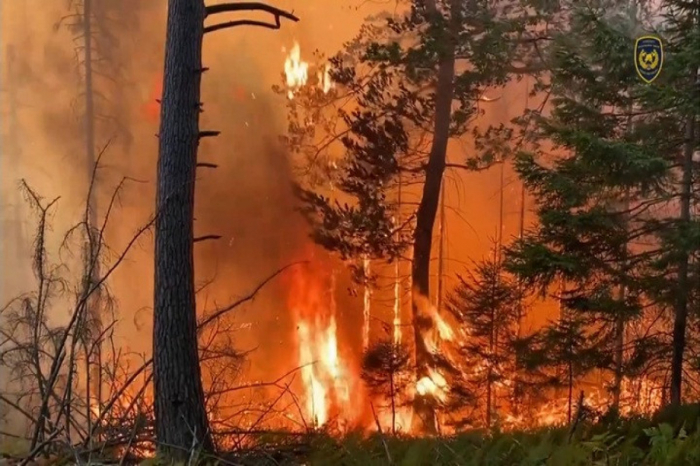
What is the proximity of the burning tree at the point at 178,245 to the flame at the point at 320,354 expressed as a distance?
234 cm

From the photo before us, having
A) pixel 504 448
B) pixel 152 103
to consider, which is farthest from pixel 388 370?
pixel 152 103

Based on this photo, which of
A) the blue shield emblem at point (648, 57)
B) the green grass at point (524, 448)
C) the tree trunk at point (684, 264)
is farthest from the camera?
the blue shield emblem at point (648, 57)

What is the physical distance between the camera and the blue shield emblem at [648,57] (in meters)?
5.46

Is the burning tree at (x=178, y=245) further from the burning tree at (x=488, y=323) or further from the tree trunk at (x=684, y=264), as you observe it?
the tree trunk at (x=684, y=264)

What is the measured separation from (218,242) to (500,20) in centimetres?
386

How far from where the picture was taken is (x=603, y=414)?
241 inches

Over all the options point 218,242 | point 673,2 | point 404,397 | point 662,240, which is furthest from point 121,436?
point 673,2

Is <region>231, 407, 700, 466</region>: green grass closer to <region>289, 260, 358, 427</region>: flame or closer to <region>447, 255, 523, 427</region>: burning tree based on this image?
<region>289, 260, 358, 427</region>: flame

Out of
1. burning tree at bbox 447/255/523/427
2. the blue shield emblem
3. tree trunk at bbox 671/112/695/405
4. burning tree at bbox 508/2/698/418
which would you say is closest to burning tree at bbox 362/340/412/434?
burning tree at bbox 447/255/523/427

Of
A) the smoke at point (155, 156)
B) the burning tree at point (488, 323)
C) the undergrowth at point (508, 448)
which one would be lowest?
the undergrowth at point (508, 448)

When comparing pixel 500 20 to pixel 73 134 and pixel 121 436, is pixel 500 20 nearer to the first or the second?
pixel 73 134

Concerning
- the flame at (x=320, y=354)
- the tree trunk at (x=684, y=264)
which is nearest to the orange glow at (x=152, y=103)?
the flame at (x=320, y=354)

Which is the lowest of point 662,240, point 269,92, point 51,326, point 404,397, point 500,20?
point 404,397

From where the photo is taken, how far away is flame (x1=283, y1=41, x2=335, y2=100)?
24.7 ft
